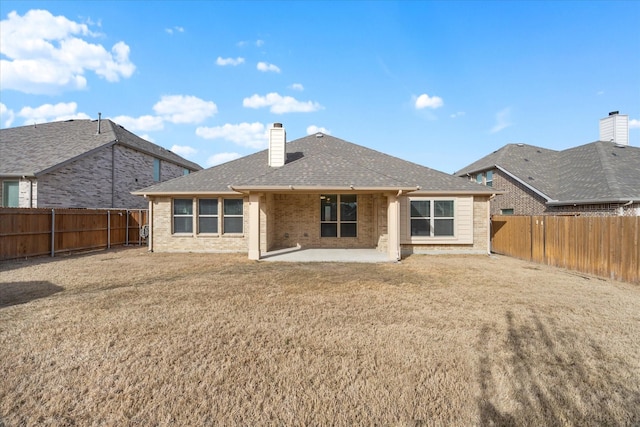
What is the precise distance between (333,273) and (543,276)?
6.15m

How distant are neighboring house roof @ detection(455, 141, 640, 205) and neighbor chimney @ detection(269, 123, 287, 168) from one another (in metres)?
14.5

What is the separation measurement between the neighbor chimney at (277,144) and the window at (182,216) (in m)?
4.29

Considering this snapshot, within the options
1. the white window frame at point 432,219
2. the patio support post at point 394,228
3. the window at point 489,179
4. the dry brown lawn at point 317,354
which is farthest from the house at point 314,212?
the window at point 489,179

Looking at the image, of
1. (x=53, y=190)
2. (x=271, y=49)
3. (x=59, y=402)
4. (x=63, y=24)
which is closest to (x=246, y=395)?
(x=59, y=402)

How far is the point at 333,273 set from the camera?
863cm

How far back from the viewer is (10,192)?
14.7 m

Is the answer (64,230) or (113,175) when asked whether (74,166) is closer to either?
(113,175)

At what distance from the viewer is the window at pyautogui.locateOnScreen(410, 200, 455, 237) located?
12.7 meters

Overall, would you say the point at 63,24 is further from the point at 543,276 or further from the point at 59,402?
the point at 543,276

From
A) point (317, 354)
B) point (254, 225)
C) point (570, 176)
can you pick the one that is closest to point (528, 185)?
point (570, 176)

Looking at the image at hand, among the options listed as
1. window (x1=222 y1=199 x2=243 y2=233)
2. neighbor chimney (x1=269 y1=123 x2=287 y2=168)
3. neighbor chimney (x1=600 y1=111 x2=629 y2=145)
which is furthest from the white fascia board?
window (x1=222 y1=199 x2=243 y2=233)

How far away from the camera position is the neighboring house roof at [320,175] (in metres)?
10.4

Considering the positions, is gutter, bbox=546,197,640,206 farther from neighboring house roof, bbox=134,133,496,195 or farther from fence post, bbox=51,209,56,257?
fence post, bbox=51,209,56,257

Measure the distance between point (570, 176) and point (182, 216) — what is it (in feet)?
70.4
